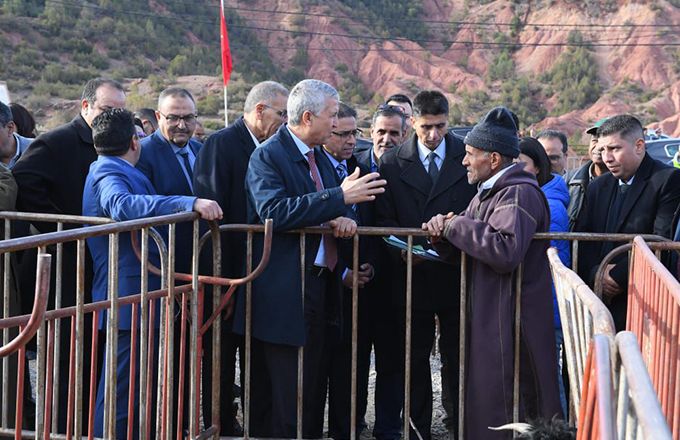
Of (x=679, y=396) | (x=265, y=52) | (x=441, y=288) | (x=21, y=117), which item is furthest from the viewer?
(x=265, y=52)

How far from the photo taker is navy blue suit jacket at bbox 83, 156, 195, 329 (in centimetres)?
455

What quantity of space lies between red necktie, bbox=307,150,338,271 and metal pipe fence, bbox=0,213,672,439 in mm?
121

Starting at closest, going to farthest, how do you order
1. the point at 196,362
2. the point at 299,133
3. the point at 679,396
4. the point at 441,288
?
1. the point at 679,396
2. the point at 196,362
3. the point at 299,133
4. the point at 441,288

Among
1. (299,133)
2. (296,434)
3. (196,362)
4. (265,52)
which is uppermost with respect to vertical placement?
(265,52)

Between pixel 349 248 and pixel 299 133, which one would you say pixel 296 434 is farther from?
pixel 299 133

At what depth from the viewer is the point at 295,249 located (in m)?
4.92

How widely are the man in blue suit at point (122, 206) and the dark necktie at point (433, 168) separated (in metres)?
1.57

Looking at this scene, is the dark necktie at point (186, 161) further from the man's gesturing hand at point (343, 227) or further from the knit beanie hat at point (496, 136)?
the knit beanie hat at point (496, 136)

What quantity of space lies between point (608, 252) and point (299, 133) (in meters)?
1.89

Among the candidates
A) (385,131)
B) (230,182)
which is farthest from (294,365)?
(385,131)

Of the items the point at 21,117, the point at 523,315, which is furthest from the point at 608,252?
the point at 21,117

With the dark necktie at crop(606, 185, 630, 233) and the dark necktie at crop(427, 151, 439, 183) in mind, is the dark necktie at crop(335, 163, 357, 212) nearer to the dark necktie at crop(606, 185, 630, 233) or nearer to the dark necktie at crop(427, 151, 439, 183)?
the dark necktie at crop(427, 151, 439, 183)

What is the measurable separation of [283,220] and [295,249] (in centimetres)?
23

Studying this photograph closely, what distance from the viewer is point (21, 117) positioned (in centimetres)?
759
